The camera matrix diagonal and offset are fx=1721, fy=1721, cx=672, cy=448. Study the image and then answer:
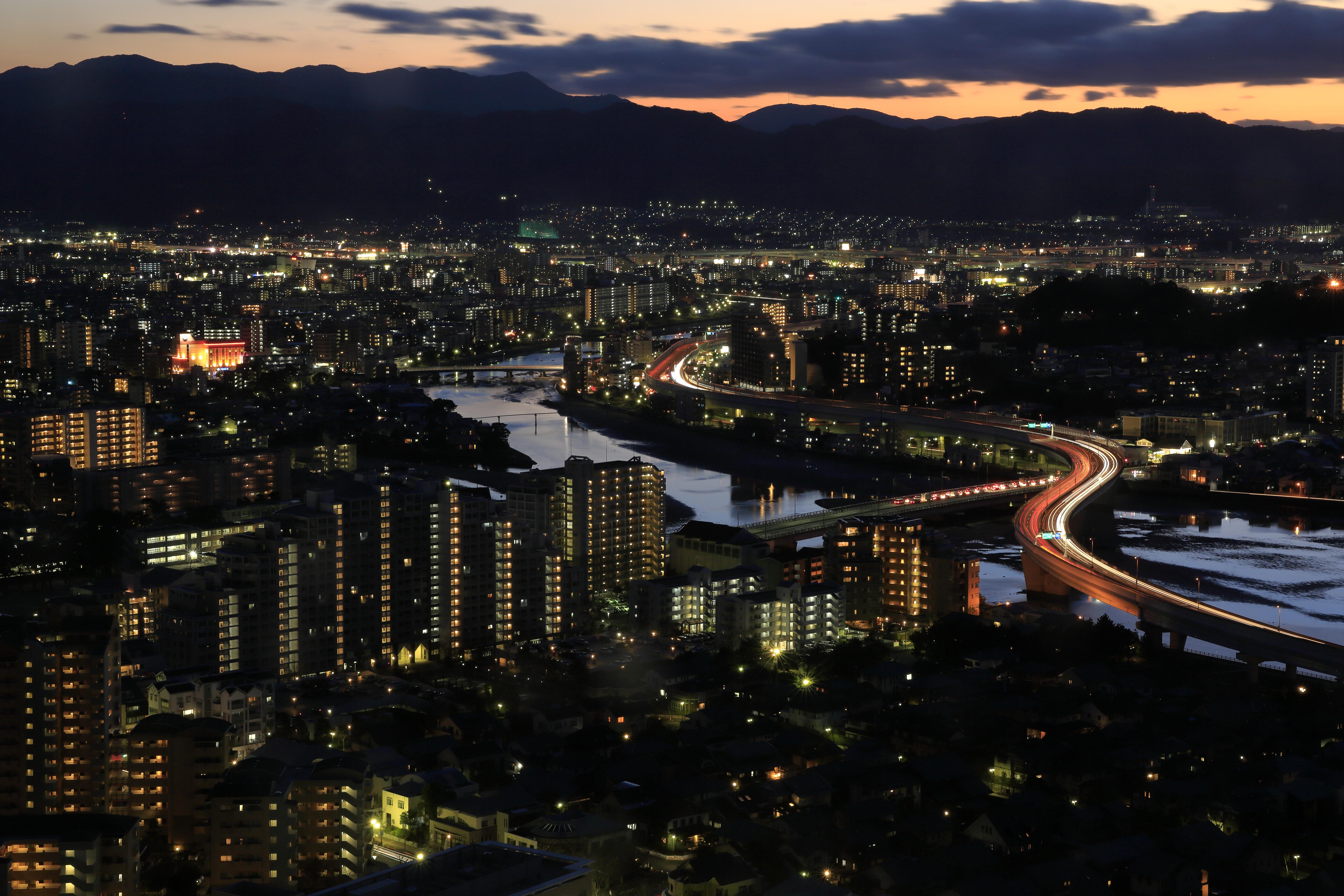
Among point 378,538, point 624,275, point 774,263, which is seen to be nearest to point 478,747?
point 378,538

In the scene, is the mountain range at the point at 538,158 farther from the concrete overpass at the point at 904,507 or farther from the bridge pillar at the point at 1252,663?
the bridge pillar at the point at 1252,663

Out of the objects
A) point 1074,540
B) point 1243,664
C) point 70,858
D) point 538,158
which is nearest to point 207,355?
point 1074,540

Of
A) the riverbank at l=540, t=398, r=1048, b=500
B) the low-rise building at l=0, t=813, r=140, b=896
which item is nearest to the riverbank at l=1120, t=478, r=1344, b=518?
the riverbank at l=540, t=398, r=1048, b=500

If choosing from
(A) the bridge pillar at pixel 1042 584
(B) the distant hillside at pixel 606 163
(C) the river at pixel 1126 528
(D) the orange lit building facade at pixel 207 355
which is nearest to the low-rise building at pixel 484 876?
(C) the river at pixel 1126 528

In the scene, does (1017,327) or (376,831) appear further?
(1017,327)

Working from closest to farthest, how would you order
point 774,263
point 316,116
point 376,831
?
point 376,831
point 774,263
point 316,116

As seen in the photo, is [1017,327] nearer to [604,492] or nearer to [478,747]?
[604,492]

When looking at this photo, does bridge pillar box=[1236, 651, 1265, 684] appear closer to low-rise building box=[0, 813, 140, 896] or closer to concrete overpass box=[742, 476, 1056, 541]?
concrete overpass box=[742, 476, 1056, 541]
